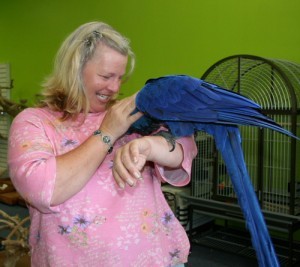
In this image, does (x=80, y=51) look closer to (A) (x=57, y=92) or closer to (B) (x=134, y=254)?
(A) (x=57, y=92)

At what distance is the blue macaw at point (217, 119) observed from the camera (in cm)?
76

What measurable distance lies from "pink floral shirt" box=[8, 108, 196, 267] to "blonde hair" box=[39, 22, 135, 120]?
0.05m

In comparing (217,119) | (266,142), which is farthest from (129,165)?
(266,142)

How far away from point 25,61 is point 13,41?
34 centimetres

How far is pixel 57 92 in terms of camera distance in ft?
3.02

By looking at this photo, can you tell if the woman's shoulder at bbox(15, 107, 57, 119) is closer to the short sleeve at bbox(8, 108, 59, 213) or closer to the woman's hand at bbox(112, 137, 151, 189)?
the short sleeve at bbox(8, 108, 59, 213)

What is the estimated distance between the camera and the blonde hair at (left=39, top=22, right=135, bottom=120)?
90 centimetres

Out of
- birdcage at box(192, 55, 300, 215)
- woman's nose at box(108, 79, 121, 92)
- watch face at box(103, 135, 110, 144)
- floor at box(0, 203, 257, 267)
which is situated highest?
woman's nose at box(108, 79, 121, 92)

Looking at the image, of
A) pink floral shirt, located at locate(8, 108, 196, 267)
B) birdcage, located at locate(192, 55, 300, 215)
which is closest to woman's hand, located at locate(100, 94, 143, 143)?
pink floral shirt, located at locate(8, 108, 196, 267)

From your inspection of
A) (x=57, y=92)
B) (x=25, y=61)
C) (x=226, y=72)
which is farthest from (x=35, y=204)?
(x=25, y=61)

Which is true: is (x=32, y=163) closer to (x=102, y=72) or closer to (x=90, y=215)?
(x=90, y=215)

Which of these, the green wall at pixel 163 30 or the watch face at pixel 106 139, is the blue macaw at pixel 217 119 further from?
the green wall at pixel 163 30

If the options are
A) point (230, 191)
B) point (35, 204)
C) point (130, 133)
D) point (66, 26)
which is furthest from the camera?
point (66, 26)

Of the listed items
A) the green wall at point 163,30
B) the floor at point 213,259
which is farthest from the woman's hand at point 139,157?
the green wall at point 163,30
